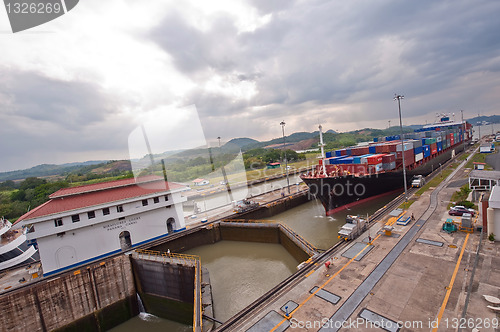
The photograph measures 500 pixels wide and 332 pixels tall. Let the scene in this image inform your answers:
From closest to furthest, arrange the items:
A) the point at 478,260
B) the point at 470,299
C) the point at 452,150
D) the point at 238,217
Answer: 1. the point at 470,299
2. the point at 478,260
3. the point at 238,217
4. the point at 452,150

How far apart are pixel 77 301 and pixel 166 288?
6618 mm

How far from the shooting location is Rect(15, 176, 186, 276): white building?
59.7 feet

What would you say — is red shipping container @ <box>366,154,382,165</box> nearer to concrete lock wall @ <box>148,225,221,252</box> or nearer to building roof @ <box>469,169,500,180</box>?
building roof @ <box>469,169,500,180</box>

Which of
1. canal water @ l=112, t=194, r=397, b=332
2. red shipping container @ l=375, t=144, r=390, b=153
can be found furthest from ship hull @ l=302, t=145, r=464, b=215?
red shipping container @ l=375, t=144, r=390, b=153

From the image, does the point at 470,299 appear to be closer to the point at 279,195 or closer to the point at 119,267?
the point at 119,267

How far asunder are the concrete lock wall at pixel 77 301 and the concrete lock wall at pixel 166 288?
1.28 m

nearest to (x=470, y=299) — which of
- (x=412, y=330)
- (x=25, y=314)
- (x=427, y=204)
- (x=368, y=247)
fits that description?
(x=412, y=330)

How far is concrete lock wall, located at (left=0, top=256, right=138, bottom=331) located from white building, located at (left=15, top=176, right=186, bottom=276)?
219 cm

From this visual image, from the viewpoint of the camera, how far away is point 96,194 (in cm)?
2177

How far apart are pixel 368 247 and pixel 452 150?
65712 mm

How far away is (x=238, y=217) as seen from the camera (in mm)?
29984

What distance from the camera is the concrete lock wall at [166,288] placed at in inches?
694

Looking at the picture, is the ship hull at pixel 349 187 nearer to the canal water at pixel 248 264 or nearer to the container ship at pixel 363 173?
the container ship at pixel 363 173

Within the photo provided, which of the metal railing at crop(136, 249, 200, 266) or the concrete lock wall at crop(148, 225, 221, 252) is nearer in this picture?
the metal railing at crop(136, 249, 200, 266)
